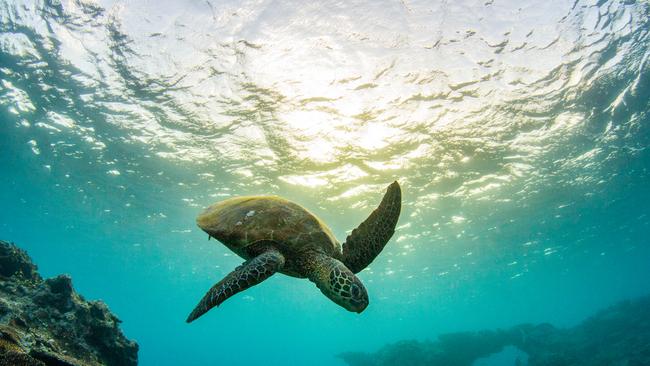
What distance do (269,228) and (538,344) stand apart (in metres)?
29.6

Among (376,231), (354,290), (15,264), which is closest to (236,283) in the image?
(354,290)

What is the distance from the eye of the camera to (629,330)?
24250 mm

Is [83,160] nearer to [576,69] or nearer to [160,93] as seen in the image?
[160,93]

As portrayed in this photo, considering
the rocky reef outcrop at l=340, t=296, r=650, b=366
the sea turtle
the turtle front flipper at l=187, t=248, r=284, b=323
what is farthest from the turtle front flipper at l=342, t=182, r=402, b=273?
the rocky reef outcrop at l=340, t=296, r=650, b=366

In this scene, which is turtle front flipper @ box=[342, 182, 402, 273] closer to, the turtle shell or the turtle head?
the turtle shell

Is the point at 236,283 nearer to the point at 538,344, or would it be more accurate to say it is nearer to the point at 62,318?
the point at 62,318

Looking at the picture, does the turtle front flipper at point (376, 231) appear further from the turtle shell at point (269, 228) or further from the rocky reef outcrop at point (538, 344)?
the rocky reef outcrop at point (538, 344)

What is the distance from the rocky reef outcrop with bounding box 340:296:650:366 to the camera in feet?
73.6

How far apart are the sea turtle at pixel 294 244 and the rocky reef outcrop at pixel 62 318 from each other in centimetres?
364

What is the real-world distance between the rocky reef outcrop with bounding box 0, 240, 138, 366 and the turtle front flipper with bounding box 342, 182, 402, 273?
5.20 metres

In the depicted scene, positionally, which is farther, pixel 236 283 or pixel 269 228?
pixel 269 228

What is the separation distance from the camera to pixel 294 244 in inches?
196

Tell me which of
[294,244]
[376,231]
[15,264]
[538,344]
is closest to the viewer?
[294,244]

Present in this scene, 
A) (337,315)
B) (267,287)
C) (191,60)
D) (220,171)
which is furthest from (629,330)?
(337,315)
